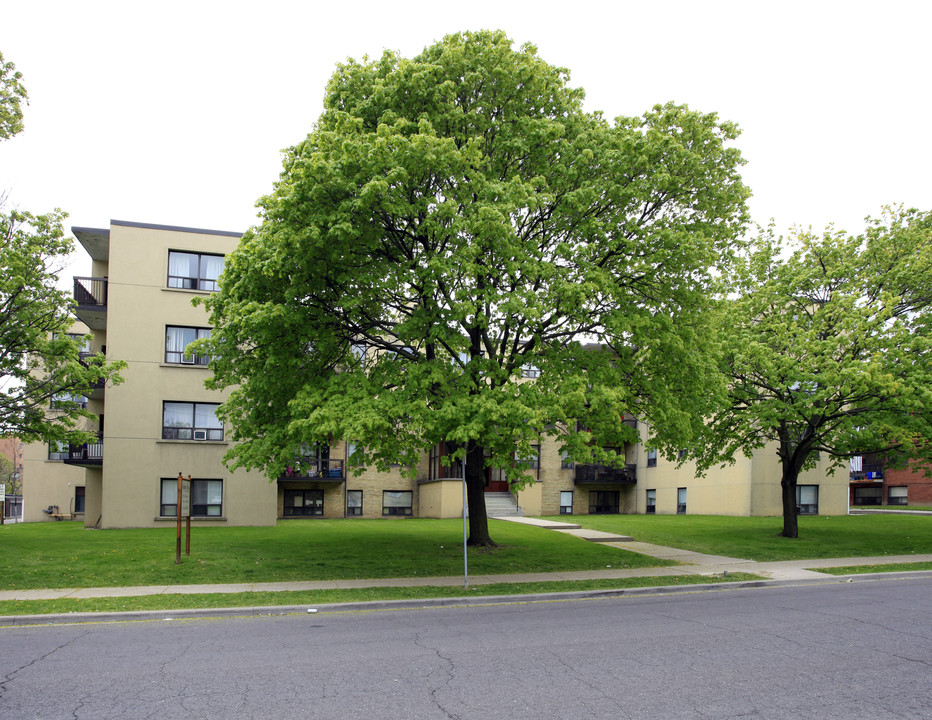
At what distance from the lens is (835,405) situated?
21016 mm

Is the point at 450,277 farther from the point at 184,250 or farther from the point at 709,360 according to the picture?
the point at 184,250

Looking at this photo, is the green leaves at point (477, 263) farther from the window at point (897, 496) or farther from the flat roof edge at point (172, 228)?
the window at point (897, 496)

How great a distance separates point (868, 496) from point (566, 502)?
3345 centimetres

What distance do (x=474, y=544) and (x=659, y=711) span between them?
13.0 m

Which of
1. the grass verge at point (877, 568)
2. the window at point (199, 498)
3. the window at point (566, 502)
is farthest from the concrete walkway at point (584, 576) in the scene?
the window at point (566, 502)

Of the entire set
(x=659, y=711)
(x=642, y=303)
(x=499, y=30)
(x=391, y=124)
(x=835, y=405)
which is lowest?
(x=659, y=711)

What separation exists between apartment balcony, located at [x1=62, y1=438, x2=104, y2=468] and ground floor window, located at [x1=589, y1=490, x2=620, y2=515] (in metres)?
27.3

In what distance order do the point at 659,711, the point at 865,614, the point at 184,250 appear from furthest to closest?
the point at 184,250, the point at 865,614, the point at 659,711

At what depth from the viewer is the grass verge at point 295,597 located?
467 inches

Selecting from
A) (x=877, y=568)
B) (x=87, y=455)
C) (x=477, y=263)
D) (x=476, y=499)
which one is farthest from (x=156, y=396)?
(x=877, y=568)

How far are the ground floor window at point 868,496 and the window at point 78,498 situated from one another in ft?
194

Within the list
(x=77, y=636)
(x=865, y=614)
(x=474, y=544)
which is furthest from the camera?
(x=474, y=544)

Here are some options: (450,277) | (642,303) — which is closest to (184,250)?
(450,277)

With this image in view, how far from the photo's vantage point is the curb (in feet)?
36.7
